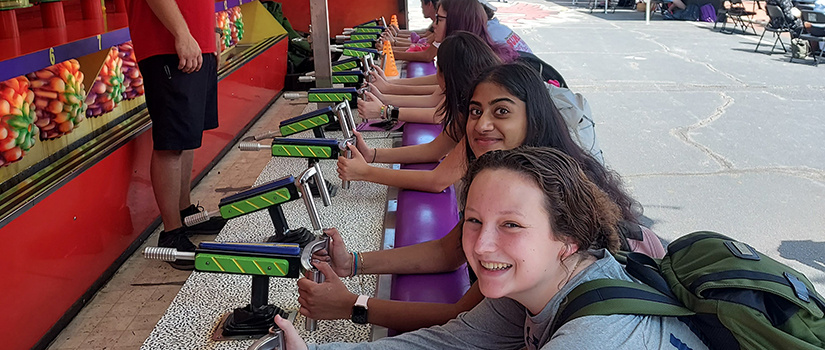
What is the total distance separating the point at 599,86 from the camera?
21.8 ft

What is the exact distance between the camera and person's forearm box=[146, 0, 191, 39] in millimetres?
2252

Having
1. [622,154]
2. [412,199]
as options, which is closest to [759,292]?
[412,199]

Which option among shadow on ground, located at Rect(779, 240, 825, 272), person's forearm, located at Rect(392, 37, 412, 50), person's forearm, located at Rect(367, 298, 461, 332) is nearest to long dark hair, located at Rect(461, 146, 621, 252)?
person's forearm, located at Rect(367, 298, 461, 332)

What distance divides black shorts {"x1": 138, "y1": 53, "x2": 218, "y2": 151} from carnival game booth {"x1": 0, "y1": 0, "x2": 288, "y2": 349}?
18cm

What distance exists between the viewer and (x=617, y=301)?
95 centimetres

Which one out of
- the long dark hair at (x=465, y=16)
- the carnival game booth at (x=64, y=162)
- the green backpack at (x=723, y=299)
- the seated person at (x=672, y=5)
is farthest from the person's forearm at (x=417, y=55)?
the seated person at (x=672, y=5)

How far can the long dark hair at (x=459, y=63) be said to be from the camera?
2.44m

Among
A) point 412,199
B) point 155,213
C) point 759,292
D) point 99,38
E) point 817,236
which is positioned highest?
point 99,38

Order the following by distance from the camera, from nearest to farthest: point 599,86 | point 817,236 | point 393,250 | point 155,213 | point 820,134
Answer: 1. point 393,250
2. point 155,213
3. point 817,236
4. point 820,134
5. point 599,86

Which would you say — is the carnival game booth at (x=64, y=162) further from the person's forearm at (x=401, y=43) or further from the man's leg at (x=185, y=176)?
the person's forearm at (x=401, y=43)

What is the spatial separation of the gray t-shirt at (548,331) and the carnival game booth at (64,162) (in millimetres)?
1120

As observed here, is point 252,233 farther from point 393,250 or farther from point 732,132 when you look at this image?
point 732,132

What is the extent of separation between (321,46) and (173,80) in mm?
1163

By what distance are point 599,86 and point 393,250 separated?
5.44 metres
